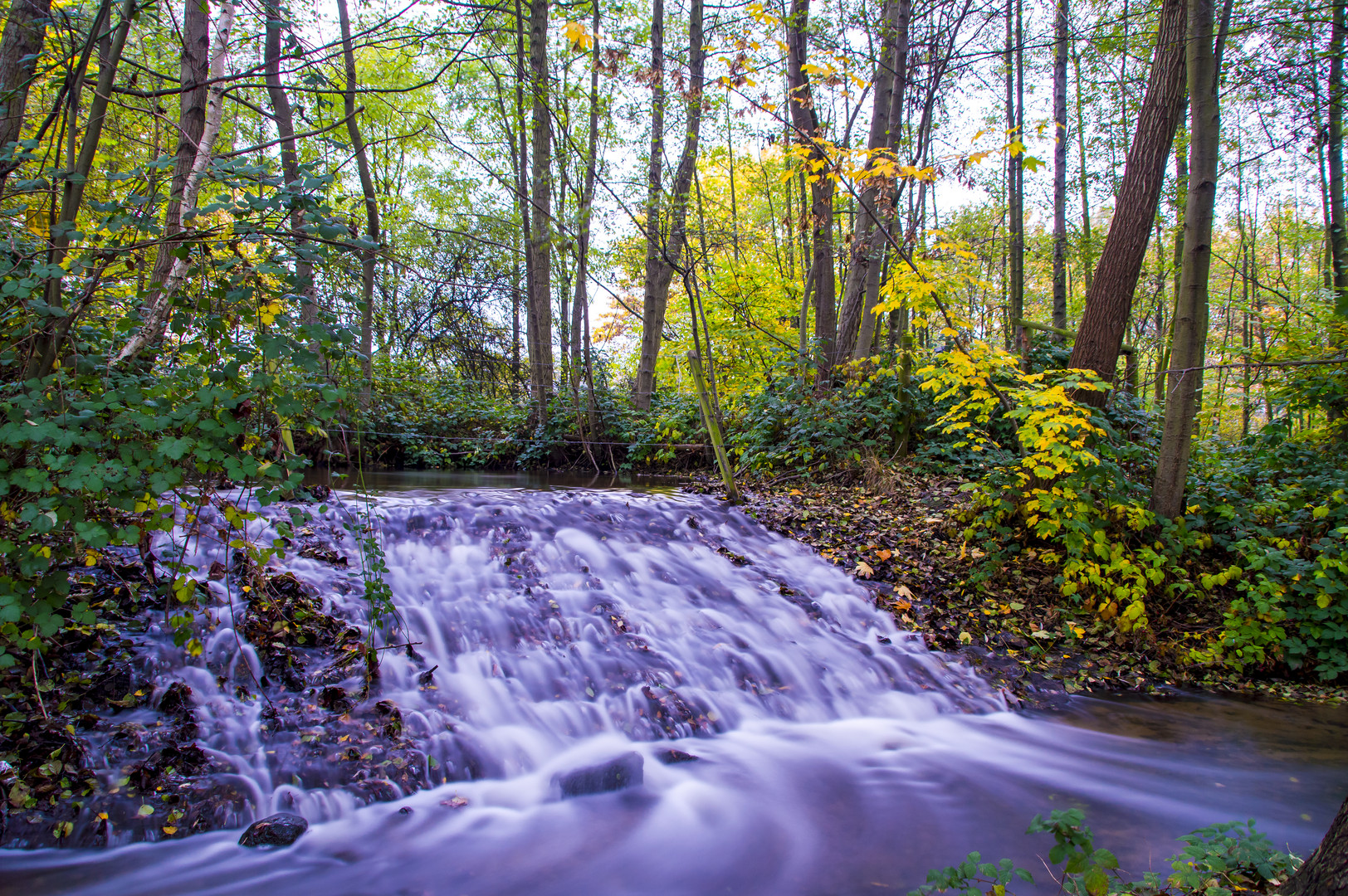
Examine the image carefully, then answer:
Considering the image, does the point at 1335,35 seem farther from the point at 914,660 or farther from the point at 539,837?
the point at 539,837

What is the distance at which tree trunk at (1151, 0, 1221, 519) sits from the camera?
5359 mm

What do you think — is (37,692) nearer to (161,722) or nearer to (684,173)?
(161,722)

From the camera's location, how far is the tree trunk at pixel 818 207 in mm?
9836

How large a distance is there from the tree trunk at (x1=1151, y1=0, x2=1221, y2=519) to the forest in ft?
0.10

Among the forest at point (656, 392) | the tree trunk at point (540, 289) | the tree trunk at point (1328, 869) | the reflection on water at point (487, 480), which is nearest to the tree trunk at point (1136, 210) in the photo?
the forest at point (656, 392)

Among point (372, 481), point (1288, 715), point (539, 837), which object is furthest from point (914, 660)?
point (372, 481)

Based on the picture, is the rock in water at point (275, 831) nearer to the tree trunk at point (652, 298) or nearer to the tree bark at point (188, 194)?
the tree bark at point (188, 194)

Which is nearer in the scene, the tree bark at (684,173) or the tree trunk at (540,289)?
the tree bark at (684,173)

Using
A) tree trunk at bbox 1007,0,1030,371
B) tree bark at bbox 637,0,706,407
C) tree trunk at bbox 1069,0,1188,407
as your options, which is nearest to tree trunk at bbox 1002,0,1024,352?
tree trunk at bbox 1007,0,1030,371

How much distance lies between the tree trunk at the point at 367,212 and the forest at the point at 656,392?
131 millimetres

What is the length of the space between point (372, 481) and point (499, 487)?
2152mm

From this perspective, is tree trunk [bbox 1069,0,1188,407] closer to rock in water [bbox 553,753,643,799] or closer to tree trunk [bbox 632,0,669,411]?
rock in water [bbox 553,753,643,799]

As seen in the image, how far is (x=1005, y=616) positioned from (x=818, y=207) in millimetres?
6781

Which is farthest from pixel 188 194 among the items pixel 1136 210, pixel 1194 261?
pixel 1136 210
